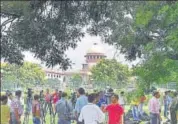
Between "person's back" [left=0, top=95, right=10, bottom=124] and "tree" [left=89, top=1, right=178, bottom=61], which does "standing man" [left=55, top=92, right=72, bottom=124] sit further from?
"tree" [left=89, top=1, right=178, bottom=61]

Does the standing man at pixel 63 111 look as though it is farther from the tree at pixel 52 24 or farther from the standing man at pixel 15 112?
the tree at pixel 52 24

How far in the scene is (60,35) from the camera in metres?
7.30

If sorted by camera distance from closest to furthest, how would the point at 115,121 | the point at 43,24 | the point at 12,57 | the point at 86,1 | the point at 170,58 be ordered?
1. the point at 86,1
2. the point at 43,24
3. the point at 170,58
4. the point at 12,57
5. the point at 115,121

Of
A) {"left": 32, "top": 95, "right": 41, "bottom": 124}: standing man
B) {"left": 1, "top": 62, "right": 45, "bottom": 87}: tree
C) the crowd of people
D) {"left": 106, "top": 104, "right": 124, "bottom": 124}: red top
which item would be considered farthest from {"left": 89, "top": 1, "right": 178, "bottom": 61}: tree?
{"left": 1, "top": 62, "right": 45, "bottom": 87}: tree

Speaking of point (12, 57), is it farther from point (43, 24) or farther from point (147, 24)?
point (147, 24)

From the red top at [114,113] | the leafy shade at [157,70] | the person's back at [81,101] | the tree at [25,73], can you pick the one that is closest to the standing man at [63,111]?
the person's back at [81,101]

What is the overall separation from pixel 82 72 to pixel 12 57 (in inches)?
3688

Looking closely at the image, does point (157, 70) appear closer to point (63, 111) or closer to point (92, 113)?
point (92, 113)

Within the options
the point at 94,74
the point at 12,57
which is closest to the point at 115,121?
the point at 12,57

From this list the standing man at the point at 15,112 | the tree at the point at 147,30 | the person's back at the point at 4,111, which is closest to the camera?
the tree at the point at 147,30

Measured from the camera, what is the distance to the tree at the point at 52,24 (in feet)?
18.0

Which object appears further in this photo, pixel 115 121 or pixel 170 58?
pixel 115 121

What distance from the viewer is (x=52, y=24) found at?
22.7 ft

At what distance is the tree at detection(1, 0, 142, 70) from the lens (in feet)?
Answer: 18.0
